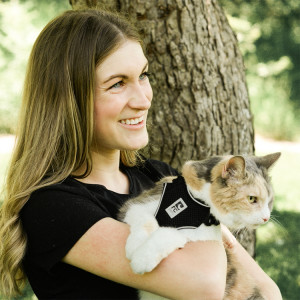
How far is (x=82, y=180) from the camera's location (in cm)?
195

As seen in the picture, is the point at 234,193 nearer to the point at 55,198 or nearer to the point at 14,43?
the point at 55,198

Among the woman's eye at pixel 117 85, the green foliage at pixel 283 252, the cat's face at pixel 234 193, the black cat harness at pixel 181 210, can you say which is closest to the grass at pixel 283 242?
the green foliage at pixel 283 252

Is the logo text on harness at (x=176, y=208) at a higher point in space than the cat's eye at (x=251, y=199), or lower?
higher

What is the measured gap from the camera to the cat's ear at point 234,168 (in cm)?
168

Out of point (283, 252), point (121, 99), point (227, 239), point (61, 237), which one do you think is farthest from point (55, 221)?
point (283, 252)

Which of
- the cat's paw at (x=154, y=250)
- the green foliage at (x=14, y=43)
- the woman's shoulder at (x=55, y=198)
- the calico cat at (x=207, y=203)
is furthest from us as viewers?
the green foliage at (x=14, y=43)

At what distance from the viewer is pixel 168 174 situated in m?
2.39

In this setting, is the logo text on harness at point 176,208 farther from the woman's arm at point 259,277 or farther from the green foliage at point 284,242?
the green foliage at point 284,242

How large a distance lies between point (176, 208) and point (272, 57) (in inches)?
229

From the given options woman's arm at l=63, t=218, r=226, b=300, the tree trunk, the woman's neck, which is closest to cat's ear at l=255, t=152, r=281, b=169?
woman's arm at l=63, t=218, r=226, b=300

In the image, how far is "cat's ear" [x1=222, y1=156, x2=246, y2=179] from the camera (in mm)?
1682

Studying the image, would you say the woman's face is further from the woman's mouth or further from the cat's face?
the cat's face

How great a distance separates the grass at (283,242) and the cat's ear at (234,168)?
155 cm

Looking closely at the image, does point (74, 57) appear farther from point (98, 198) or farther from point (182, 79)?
point (182, 79)
